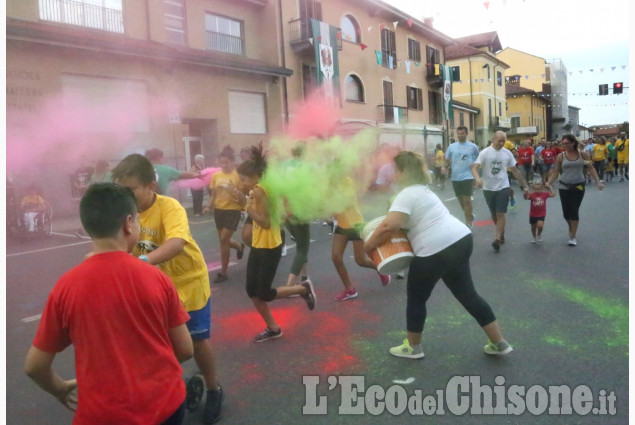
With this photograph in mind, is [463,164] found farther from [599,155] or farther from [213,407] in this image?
[599,155]

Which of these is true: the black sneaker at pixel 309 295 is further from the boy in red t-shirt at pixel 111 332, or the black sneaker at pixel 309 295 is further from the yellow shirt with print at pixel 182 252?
the boy in red t-shirt at pixel 111 332

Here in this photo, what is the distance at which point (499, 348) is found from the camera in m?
3.67

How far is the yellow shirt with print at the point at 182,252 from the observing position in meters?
2.84

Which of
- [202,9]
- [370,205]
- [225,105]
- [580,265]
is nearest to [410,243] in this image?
[370,205]

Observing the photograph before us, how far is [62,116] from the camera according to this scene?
1116 cm

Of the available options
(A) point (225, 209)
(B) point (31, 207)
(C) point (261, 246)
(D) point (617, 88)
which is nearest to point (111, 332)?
(C) point (261, 246)

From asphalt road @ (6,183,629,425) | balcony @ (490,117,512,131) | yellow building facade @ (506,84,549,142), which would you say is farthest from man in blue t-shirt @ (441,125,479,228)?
yellow building facade @ (506,84,549,142)

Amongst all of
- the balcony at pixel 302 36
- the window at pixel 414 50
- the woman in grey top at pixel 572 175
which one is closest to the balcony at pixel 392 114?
the window at pixel 414 50

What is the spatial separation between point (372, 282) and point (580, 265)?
8.37 ft

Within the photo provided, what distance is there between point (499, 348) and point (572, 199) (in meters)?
4.48

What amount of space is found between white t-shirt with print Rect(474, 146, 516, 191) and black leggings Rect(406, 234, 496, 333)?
4.32m

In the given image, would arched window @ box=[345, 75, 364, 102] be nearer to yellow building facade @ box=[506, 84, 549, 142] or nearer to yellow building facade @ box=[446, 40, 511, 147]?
yellow building facade @ box=[446, 40, 511, 147]

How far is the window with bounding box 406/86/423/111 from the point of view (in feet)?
99.7

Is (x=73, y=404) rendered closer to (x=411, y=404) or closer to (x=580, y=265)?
(x=411, y=404)
